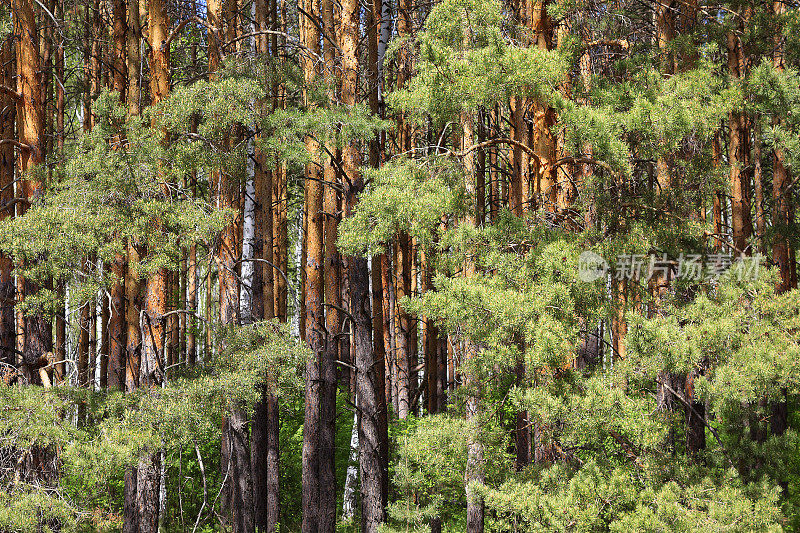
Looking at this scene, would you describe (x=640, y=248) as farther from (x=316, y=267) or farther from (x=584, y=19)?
(x=316, y=267)

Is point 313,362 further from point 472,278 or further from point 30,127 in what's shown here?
point 30,127

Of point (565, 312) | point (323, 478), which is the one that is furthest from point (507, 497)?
point (323, 478)

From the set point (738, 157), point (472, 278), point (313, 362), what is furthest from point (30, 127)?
point (738, 157)

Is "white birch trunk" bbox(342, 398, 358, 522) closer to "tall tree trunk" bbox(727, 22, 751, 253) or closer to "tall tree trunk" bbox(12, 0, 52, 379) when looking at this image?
"tall tree trunk" bbox(12, 0, 52, 379)

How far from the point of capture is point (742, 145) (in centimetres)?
1594

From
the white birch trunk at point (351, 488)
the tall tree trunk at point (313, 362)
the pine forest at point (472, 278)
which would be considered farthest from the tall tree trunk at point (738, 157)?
the white birch trunk at point (351, 488)

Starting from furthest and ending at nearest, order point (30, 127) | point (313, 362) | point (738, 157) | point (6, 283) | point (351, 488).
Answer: point (738, 157), point (351, 488), point (313, 362), point (30, 127), point (6, 283)

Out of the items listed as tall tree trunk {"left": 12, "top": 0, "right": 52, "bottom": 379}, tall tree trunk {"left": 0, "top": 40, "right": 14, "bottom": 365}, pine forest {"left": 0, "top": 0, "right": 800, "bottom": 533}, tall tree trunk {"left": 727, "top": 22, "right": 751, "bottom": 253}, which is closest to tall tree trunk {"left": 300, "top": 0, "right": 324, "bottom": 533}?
pine forest {"left": 0, "top": 0, "right": 800, "bottom": 533}

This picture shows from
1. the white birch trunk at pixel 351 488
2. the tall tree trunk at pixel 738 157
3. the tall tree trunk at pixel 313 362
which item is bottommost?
the white birch trunk at pixel 351 488

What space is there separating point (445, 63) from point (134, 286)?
15.1 ft

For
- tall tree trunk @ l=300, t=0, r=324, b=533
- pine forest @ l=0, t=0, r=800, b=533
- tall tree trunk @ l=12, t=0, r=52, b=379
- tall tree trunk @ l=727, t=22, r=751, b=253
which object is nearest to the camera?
A: pine forest @ l=0, t=0, r=800, b=533

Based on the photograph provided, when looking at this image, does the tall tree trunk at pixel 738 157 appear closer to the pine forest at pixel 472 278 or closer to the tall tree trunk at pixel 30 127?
the pine forest at pixel 472 278

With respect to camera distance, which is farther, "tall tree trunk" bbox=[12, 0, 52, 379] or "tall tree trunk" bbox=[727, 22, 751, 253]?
"tall tree trunk" bbox=[727, 22, 751, 253]

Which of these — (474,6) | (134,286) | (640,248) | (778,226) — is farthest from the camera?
(778,226)
